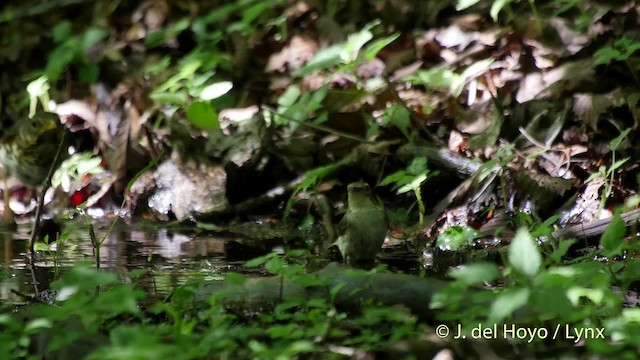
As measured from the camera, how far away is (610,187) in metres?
3.52

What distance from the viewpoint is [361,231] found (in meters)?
3.09

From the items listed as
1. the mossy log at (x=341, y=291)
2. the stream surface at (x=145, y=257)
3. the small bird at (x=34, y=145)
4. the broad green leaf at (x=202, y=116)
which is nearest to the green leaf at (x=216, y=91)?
the stream surface at (x=145, y=257)

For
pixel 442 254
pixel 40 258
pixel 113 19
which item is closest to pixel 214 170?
pixel 40 258

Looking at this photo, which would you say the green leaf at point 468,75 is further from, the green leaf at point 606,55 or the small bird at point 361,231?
the small bird at point 361,231

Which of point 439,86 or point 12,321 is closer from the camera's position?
point 12,321

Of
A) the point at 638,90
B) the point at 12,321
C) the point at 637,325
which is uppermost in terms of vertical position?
the point at 12,321

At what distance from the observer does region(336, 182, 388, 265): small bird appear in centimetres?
310

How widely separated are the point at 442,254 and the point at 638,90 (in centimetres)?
163

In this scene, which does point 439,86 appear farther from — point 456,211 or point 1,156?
point 1,156

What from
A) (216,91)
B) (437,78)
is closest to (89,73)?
(216,91)

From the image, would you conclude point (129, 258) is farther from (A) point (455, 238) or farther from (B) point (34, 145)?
(A) point (455, 238)

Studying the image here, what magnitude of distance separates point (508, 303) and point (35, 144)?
306 centimetres

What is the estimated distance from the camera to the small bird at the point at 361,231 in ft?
10.2

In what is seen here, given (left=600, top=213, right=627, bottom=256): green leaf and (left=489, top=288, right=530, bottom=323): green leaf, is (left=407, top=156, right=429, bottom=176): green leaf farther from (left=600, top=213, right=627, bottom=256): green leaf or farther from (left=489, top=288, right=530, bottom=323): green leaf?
(left=489, top=288, right=530, bottom=323): green leaf
